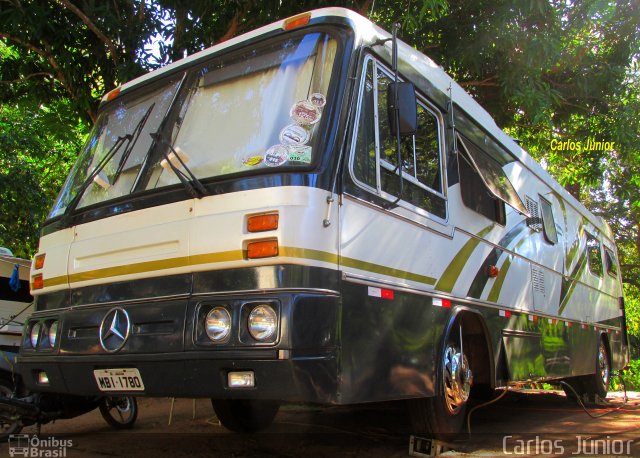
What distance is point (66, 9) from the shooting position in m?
7.79

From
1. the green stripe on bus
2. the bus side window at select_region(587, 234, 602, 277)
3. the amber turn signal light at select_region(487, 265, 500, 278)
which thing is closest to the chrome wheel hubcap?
the green stripe on bus

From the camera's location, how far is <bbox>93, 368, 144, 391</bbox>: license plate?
3.43 m

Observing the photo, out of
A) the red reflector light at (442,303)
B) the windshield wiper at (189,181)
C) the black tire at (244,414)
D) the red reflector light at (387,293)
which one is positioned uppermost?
the windshield wiper at (189,181)

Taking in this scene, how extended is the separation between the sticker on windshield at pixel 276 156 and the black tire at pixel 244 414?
2.95 m

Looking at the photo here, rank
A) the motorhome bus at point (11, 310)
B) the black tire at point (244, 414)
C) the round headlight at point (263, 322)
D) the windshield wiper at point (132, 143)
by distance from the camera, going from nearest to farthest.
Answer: the round headlight at point (263, 322) < the windshield wiper at point (132, 143) < the black tire at point (244, 414) < the motorhome bus at point (11, 310)

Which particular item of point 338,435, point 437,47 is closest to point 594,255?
point 437,47

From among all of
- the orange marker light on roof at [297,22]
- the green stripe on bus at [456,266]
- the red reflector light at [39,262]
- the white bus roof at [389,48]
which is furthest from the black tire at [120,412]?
the orange marker light on roof at [297,22]

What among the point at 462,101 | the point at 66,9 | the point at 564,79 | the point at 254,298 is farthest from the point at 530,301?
the point at 66,9

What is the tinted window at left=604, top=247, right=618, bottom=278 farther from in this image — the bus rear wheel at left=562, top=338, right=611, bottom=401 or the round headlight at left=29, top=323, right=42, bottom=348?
the round headlight at left=29, top=323, right=42, bottom=348

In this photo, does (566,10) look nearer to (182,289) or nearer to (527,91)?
(527,91)

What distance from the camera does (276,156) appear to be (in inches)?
132

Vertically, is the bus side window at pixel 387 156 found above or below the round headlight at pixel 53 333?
→ above

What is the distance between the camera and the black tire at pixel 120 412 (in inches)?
245

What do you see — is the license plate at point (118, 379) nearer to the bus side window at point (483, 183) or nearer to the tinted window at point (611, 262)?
the bus side window at point (483, 183)
